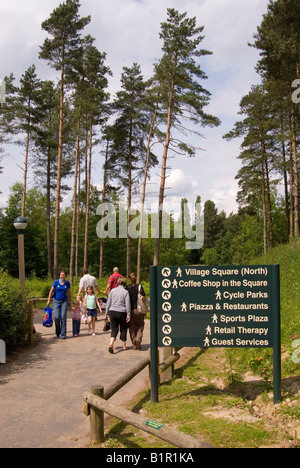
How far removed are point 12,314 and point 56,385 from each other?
2635mm

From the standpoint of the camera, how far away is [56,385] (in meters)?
7.00

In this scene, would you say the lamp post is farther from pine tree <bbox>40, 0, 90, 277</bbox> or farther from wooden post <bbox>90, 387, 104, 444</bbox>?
pine tree <bbox>40, 0, 90, 277</bbox>

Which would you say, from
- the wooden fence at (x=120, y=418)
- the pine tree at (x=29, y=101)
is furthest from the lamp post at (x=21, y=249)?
the pine tree at (x=29, y=101)

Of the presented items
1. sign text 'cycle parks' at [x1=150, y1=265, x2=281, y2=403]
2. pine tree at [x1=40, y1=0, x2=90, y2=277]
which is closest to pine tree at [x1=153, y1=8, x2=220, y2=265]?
pine tree at [x1=40, y1=0, x2=90, y2=277]

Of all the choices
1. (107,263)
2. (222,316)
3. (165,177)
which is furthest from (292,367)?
(107,263)

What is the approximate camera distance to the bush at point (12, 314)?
29.0 feet

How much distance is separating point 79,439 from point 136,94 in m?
29.2

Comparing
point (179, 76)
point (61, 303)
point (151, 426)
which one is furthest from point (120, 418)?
point (179, 76)

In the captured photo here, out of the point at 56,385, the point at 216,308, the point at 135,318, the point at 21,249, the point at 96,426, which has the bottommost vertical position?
the point at 56,385

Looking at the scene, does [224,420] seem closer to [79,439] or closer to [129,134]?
[79,439]

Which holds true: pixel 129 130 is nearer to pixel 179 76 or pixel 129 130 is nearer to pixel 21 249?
pixel 179 76

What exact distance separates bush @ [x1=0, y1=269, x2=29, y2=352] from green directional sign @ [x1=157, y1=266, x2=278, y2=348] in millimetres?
4433

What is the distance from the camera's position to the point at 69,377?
745 centimetres

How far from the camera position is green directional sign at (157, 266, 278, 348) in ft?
18.5
